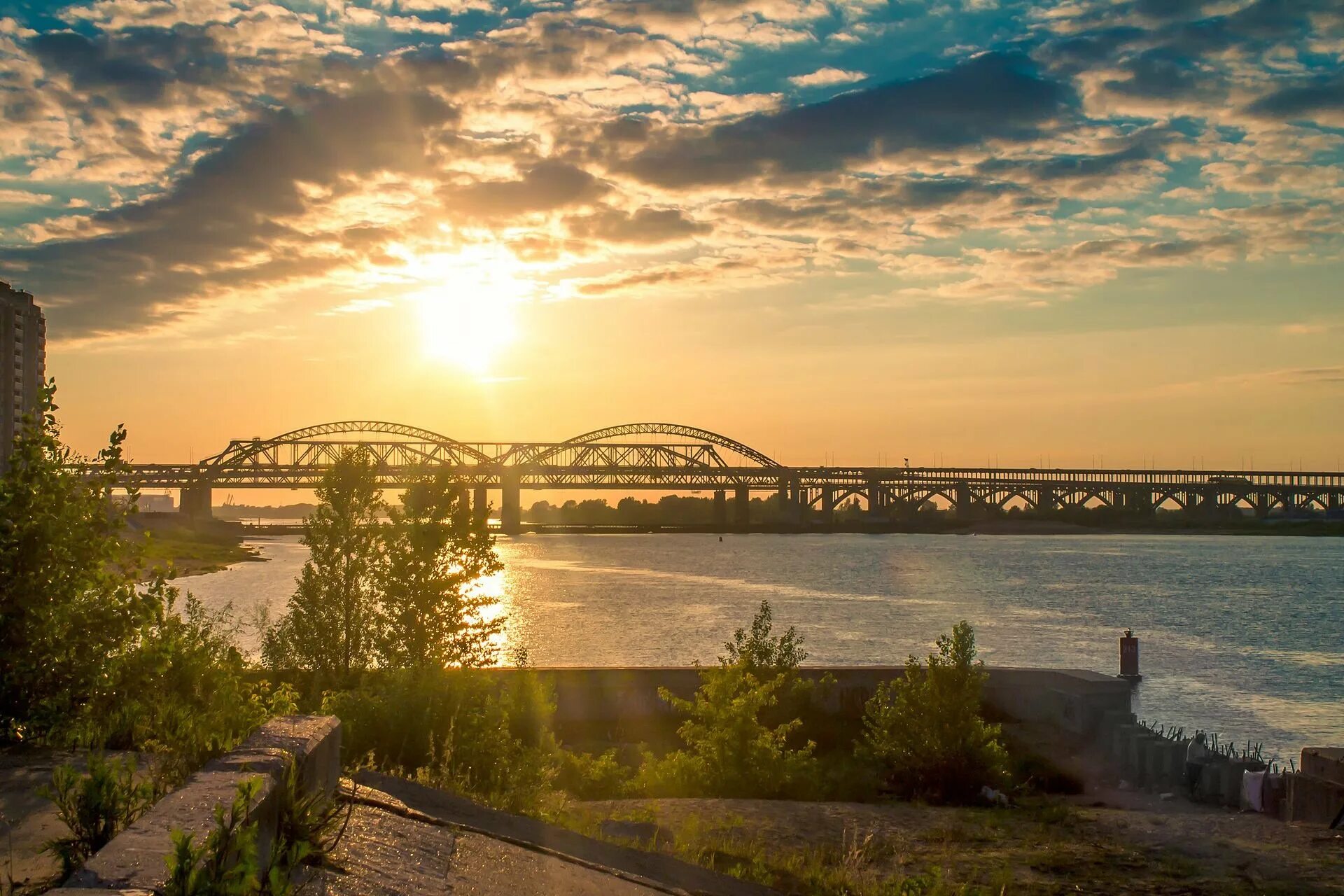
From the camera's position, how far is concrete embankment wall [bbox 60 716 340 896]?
5293mm

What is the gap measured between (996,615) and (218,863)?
7185 centimetres

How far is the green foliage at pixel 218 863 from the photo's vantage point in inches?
188

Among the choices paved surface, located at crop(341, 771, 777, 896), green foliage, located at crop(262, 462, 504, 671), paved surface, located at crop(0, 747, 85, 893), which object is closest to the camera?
paved surface, located at crop(0, 747, 85, 893)

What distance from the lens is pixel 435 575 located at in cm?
2578

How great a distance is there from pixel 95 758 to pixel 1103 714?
2668 centimetres

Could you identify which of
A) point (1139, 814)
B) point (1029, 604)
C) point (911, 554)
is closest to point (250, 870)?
point (1139, 814)

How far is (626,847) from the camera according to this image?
32.7ft

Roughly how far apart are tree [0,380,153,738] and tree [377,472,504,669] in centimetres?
1298

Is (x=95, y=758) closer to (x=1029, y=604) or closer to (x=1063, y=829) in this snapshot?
(x=1063, y=829)

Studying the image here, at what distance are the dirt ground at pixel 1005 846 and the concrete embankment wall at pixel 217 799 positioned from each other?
4383mm

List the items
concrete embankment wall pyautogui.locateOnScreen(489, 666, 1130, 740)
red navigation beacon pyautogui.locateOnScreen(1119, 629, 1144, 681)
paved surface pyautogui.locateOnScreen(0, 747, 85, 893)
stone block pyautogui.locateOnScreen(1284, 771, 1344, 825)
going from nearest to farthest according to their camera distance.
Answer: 1. paved surface pyautogui.locateOnScreen(0, 747, 85, 893)
2. stone block pyautogui.locateOnScreen(1284, 771, 1344, 825)
3. concrete embankment wall pyautogui.locateOnScreen(489, 666, 1130, 740)
4. red navigation beacon pyautogui.locateOnScreen(1119, 629, 1144, 681)

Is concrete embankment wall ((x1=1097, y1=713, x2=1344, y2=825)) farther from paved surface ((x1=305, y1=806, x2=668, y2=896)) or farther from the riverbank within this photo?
the riverbank

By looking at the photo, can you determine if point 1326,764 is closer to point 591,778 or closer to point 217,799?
point 591,778

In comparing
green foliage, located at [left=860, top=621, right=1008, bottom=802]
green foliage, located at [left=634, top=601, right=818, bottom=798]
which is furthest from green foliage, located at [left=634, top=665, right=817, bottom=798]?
green foliage, located at [left=860, top=621, right=1008, bottom=802]
